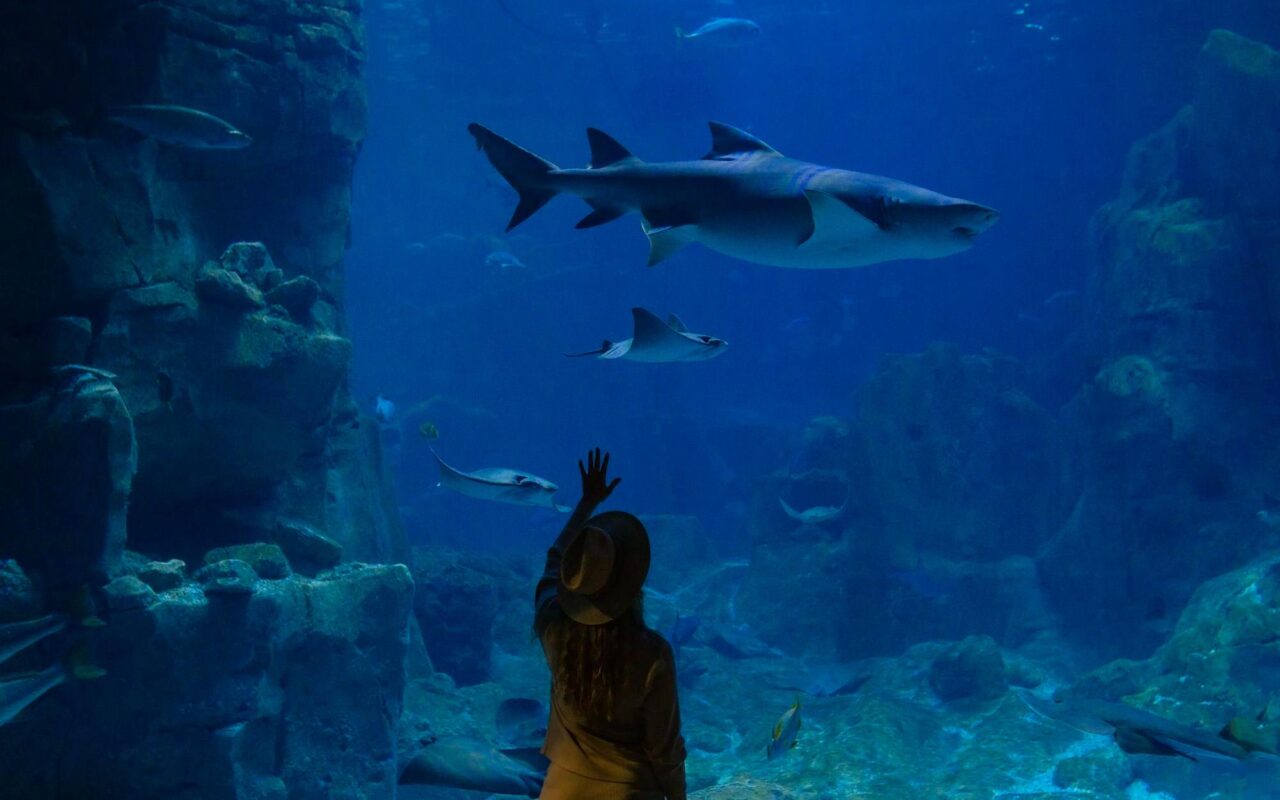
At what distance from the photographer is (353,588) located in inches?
293

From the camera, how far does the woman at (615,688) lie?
1773mm

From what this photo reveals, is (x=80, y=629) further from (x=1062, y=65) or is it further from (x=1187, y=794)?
(x=1062, y=65)

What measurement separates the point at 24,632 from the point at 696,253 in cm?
3570

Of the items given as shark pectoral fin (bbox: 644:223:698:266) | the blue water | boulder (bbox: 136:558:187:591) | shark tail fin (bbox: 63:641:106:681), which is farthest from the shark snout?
the blue water

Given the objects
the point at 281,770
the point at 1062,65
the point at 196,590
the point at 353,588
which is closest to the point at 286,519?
the point at 353,588

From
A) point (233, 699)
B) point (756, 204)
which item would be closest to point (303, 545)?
point (233, 699)

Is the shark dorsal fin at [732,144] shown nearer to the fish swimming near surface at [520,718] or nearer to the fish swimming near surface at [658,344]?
the fish swimming near surface at [658,344]

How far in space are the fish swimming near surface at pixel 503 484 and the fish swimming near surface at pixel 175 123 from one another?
3.13m

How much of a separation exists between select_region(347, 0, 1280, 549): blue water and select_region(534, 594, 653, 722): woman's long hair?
20409 millimetres

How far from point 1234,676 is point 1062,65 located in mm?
34431

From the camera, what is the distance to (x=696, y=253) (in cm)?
3881

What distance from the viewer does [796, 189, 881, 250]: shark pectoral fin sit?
119 inches

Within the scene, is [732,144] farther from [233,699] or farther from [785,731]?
[233,699]

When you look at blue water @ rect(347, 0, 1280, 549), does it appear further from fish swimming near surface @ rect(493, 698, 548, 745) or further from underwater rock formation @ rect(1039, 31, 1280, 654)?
fish swimming near surface @ rect(493, 698, 548, 745)
